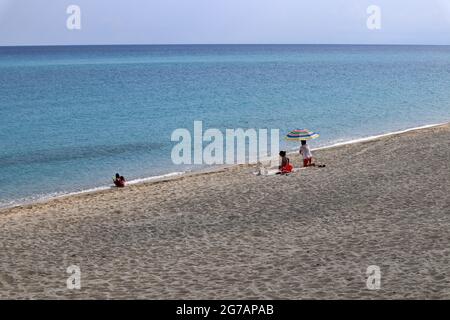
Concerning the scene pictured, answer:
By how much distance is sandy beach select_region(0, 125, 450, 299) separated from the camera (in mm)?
10898

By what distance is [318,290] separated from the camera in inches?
414

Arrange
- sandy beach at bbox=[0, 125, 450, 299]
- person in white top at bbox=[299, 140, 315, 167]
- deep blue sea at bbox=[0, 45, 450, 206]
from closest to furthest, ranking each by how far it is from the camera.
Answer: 1. sandy beach at bbox=[0, 125, 450, 299]
2. person in white top at bbox=[299, 140, 315, 167]
3. deep blue sea at bbox=[0, 45, 450, 206]

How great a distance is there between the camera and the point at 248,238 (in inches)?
553

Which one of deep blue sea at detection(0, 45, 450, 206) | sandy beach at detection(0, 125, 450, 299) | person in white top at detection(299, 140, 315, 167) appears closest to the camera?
sandy beach at detection(0, 125, 450, 299)

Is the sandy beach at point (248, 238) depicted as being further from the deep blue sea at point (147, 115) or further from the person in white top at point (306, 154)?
the deep blue sea at point (147, 115)

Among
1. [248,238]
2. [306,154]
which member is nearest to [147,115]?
[306,154]

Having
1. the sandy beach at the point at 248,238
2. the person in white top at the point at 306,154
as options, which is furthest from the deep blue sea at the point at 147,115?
the person in white top at the point at 306,154

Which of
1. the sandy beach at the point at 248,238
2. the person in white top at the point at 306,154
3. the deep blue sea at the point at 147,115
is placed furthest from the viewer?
the deep blue sea at the point at 147,115

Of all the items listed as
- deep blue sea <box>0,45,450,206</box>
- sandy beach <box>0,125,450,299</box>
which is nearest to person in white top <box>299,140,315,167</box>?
sandy beach <box>0,125,450,299</box>

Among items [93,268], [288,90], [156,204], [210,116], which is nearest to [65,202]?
[156,204]

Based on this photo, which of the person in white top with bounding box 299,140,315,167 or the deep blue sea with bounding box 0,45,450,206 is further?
the deep blue sea with bounding box 0,45,450,206

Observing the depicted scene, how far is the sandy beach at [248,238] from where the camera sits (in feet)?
35.8

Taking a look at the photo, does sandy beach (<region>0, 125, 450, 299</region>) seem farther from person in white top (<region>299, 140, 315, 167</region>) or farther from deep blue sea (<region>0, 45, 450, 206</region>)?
deep blue sea (<region>0, 45, 450, 206</region>)
